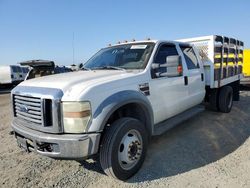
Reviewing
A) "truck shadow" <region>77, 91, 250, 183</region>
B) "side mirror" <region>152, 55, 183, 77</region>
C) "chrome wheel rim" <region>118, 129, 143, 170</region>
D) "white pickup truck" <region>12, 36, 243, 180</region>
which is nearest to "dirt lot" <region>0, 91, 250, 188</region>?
"truck shadow" <region>77, 91, 250, 183</region>

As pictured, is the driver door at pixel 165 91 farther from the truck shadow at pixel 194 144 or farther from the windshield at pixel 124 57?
the truck shadow at pixel 194 144

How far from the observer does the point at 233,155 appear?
4.08m

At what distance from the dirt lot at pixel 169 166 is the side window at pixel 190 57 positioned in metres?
1.42

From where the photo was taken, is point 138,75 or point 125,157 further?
point 138,75

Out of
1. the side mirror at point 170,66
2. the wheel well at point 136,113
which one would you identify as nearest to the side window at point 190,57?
the side mirror at point 170,66

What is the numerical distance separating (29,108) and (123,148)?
1.33 metres

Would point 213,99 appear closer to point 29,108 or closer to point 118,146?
point 118,146

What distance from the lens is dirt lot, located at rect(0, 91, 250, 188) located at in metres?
3.33

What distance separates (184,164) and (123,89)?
1.55 meters

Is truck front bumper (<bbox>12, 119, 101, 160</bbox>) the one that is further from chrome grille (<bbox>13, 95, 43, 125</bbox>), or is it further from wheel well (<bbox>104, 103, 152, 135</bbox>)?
wheel well (<bbox>104, 103, 152, 135</bbox>)

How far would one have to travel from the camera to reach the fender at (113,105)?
115 inches

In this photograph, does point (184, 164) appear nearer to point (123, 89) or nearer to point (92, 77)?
point (123, 89)

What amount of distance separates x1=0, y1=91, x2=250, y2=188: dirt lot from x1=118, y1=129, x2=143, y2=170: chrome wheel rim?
231mm

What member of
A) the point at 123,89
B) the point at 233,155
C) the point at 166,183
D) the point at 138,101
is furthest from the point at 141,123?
the point at 233,155
